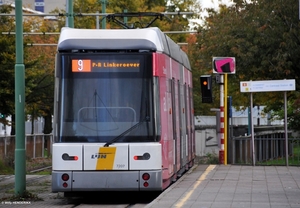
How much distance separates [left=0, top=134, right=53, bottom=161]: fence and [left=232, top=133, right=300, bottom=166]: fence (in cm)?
1109

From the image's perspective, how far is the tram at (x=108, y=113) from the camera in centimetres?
1658

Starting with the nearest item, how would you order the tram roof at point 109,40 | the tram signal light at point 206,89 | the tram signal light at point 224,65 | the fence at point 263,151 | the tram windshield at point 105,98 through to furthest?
the tram windshield at point 105,98, the tram roof at point 109,40, the tram signal light at point 206,89, the tram signal light at point 224,65, the fence at point 263,151

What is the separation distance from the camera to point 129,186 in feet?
54.2

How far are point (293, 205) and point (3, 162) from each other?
2070cm

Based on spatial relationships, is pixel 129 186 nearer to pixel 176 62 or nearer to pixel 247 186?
pixel 247 186

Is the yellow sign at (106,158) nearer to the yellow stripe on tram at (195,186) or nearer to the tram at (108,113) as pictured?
the tram at (108,113)

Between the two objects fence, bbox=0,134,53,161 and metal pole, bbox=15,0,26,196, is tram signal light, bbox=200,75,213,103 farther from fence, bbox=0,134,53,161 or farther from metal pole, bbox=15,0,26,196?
fence, bbox=0,134,53,161

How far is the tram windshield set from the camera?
1673cm

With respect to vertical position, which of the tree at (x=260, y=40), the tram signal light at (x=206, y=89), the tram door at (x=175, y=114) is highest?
the tree at (x=260, y=40)

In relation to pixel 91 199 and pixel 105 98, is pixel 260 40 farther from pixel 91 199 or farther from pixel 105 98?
→ pixel 105 98

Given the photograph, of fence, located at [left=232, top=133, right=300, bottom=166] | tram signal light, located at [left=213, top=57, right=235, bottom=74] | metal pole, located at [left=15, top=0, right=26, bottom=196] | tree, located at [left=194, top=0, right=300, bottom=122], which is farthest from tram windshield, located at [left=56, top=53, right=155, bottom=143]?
tree, located at [left=194, top=0, right=300, bottom=122]

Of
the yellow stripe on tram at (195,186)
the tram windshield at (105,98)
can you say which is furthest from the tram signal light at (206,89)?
the tram windshield at (105,98)

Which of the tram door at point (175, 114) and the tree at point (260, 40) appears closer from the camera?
the tram door at point (175, 114)

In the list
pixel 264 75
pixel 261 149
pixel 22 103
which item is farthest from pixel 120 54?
pixel 264 75
